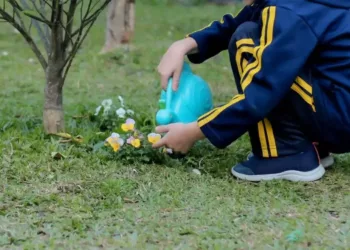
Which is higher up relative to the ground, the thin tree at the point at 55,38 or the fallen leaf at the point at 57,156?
the thin tree at the point at 55,38

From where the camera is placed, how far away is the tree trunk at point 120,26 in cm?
499

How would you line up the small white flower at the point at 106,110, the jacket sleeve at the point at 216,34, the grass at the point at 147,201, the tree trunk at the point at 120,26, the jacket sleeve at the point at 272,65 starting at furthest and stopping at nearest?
the tree trunk at the point at 120,26
the small white flower at the point at 106,110
the jacket sleeve at the point at 216,34
the jacket sleeve at the point at 272,65
the grass at the point at 147,201

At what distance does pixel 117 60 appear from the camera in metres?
4.68

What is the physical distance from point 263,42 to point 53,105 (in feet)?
2.78

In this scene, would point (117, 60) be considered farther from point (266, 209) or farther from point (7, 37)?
point (266, 209)

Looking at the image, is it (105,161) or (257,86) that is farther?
(105,161)

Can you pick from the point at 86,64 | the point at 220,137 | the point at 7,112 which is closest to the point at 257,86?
the point at 220,137

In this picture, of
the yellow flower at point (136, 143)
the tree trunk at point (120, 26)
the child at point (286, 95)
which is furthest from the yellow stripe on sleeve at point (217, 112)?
the tree trunk at point (120, 26)

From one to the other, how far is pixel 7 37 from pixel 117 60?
1791mm

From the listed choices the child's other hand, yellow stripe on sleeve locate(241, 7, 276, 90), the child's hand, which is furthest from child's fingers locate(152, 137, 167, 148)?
yellow stripe on sleeve locate(241, 7, 276, 90)

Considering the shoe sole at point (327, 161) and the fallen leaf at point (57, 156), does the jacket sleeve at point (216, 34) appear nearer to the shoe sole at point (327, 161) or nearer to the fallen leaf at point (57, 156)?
the shoe sole at point (327, 161)

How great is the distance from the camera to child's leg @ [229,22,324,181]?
2.26 meters

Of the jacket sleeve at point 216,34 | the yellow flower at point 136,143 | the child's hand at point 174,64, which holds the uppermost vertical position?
the jacket sleeve at point 216,34

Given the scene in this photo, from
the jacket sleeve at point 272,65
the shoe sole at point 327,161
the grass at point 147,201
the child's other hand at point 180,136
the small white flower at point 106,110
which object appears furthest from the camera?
the small white flower at point 106,110
